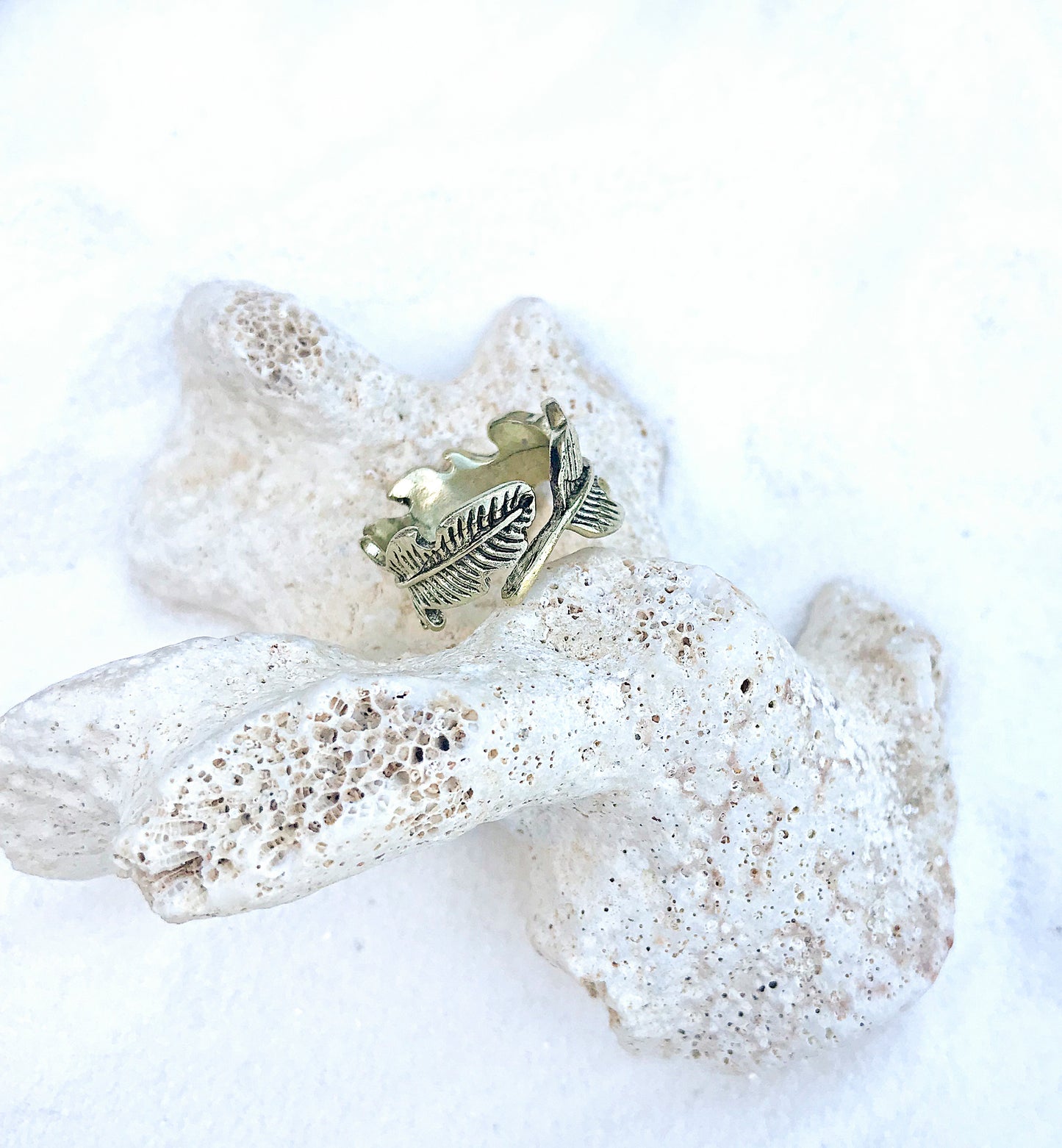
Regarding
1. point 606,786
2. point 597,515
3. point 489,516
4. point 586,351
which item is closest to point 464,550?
point 489,516

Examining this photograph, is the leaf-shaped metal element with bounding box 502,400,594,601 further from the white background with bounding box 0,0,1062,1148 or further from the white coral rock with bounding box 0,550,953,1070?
the white background with bounding box 0,0,1062,1148

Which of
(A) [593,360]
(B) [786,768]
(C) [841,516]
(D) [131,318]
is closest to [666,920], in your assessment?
(B) [786,768]

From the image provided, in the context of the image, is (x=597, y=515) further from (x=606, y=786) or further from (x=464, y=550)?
(x=606, y=786)

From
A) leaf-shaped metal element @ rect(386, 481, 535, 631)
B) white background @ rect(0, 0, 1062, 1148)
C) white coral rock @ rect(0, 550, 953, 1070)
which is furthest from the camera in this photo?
white background @ rect(0, 0, 1062, 1148)

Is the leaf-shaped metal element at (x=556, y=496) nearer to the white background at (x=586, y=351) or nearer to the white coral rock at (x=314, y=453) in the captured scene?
the white coral rock at (x=314, y=453)

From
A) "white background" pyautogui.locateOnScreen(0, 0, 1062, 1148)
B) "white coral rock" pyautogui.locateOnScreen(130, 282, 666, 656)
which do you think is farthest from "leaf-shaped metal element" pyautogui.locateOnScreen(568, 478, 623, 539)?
"white background" pyautogui.locateOnScreen(0, 0, 1062, 1148)

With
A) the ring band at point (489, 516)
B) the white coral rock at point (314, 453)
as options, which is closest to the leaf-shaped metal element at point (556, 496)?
the ring band at point (489, 516)

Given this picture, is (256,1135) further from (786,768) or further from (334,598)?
(786,768)
